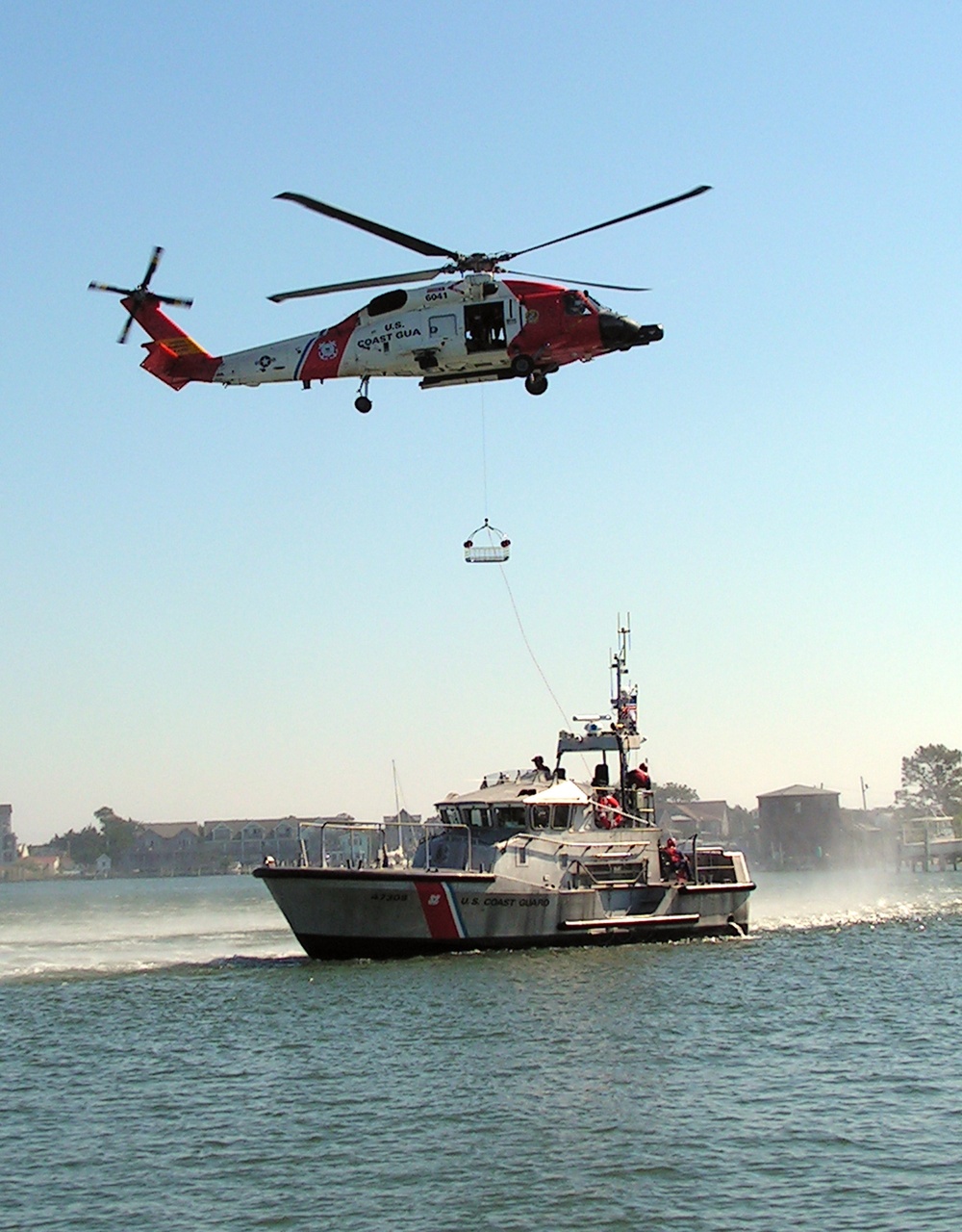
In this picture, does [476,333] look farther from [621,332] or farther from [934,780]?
[934,780]

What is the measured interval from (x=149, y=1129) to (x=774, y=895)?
58.7 meters

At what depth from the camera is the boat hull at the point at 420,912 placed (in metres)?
32.2

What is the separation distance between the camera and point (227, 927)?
5412 centimetres

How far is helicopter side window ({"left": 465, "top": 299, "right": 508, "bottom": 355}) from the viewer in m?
29.9

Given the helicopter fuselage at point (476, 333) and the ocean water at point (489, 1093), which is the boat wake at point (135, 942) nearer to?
the ocean water at point (489, 1093)

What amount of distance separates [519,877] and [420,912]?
9.16 feet

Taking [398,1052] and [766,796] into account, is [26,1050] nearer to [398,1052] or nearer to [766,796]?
[398,1052]

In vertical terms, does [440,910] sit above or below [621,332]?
below

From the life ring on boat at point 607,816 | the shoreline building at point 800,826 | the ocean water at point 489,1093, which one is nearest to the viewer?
the ocean water at point 489,1093

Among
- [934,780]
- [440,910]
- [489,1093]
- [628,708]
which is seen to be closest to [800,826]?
[934,780]

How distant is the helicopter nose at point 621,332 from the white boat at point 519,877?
11.1 metres

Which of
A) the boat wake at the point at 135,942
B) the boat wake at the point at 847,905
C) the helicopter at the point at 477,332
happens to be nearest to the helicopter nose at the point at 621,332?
the helicopter at the point at 477,332

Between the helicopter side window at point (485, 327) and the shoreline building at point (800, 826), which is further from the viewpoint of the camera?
the shoreline building at point (800, 826)

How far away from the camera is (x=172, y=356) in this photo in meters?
34.1
